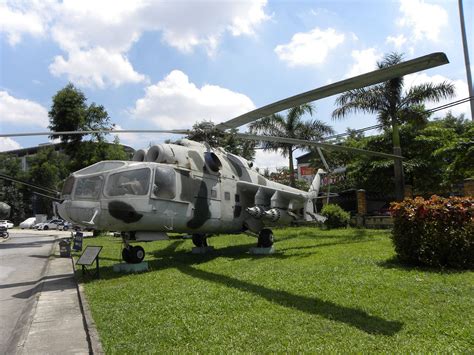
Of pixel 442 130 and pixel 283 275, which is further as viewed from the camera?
pixel 442 130

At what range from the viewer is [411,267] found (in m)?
8.85

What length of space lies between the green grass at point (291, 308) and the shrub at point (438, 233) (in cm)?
57

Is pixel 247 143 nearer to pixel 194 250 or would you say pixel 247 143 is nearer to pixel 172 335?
pixel 194 250

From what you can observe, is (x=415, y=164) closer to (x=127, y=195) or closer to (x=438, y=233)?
(x=438, y=233)

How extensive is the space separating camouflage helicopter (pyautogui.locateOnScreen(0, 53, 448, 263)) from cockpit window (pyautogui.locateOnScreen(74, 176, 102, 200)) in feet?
0.08

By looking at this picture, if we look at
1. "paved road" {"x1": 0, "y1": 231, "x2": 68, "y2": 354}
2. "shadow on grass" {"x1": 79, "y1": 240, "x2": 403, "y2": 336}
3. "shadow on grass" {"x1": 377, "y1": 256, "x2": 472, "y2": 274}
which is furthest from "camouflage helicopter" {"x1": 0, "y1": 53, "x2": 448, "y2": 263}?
"shadow on grass" {"x1": 377, "y1": 256, "x2": 472, "y2": 274}

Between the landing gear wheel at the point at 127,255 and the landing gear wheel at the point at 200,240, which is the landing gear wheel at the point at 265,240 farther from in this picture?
the landing gear wheel at the point at 127,255

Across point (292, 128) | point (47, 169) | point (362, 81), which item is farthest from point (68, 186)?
point (47, 169)

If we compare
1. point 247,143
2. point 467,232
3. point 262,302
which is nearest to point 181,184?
point 262,302

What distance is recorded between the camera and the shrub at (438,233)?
8562mm

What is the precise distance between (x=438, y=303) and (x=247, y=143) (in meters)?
25.7

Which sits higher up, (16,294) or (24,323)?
(24,323)

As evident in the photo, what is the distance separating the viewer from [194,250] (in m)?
14.6

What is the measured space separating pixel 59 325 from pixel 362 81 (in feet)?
20.8
